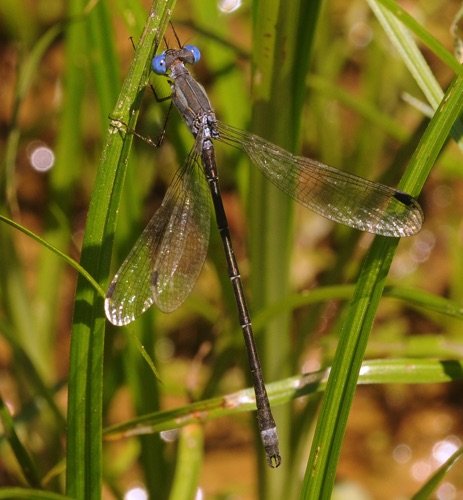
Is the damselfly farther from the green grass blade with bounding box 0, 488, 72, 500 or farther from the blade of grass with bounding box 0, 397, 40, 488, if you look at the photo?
the green grass blade with bounding box 0, 488, 72, 500

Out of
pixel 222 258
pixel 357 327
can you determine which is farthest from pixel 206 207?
pixel 357 327

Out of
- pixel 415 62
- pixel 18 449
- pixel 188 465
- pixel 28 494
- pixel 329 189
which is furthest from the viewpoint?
pixel 329 189

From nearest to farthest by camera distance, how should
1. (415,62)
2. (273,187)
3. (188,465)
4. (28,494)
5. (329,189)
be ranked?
(28,494) → (415,62) → (188,465) → (273,187) → (329,189)

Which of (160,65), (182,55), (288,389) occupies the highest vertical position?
(182,55)

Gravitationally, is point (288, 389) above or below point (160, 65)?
below

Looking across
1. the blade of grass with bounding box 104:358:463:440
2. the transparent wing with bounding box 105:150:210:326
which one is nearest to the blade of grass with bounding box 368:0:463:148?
the blade of grass with bounding box 104:358:463:440

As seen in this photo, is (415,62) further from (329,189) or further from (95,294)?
(95,294)

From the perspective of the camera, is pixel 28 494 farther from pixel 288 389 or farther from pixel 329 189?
pixel 329 189

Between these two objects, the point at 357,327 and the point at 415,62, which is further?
the point at 415,62
